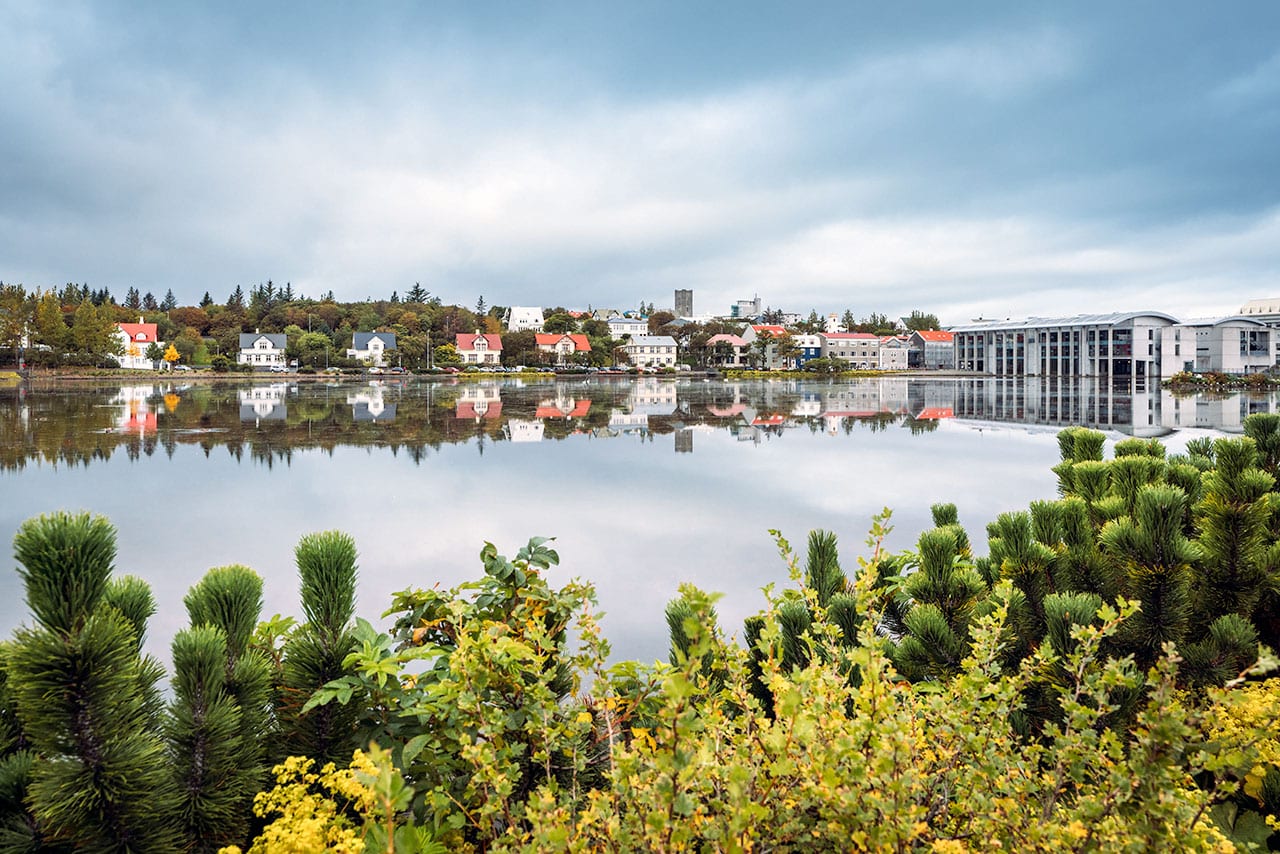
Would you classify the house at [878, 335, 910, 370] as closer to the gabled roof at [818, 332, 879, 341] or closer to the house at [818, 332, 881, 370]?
the house at [818, 332, 881, 370]

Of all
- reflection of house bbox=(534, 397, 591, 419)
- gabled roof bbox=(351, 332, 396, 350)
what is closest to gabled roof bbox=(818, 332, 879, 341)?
gabled roof bbox=(351, 332, 396, 350)

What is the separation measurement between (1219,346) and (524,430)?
64395 millimetres

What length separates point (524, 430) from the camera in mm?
14891

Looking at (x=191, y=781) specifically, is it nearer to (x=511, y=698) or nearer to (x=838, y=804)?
(x=511, y=698)

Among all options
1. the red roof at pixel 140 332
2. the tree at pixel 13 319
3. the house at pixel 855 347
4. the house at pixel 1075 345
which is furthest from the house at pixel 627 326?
the tree at pixel 13 319

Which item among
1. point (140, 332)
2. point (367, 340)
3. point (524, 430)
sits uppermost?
point (140, 332)

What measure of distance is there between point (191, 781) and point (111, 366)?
72729 millimetres

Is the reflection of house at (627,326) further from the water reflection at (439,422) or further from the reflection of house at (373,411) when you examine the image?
the reflection of house at (373,411)

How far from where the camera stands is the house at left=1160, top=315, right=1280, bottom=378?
2110 inches

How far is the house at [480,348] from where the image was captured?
8900 centimetres

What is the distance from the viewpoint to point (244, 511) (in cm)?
659

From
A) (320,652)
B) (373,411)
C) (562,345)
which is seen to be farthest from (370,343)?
(320,652)

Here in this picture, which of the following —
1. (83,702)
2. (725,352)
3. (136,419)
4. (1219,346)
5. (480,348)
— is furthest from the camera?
(725,352)

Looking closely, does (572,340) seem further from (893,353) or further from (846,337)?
(893,353)
